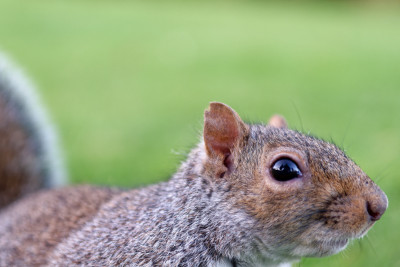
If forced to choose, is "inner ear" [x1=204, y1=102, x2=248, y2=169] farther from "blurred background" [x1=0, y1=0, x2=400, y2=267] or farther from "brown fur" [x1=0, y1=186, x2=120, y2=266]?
"brown fur" [x1=0, y1=186, x2=120, y2=266]

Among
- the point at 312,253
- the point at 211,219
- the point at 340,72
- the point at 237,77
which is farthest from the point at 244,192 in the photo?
the point at 340,72

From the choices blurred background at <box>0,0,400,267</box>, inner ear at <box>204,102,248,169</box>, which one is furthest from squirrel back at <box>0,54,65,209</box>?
inner ear at <box>204,102,248,169</box>

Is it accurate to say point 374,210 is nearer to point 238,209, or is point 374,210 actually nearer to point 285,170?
point 285,170

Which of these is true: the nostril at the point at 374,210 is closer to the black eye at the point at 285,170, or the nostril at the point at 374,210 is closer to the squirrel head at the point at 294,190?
the squirrel head at the point at 294,190

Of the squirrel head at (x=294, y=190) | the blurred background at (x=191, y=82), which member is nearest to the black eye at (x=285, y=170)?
the squirrel head at (x=294, y=190)

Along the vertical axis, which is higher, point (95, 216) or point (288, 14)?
point (288, 14)

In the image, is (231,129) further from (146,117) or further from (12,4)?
(12,4)

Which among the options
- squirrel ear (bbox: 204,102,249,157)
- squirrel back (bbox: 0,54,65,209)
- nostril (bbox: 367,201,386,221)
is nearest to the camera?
nostril (bbox: 367,201,386,221)
